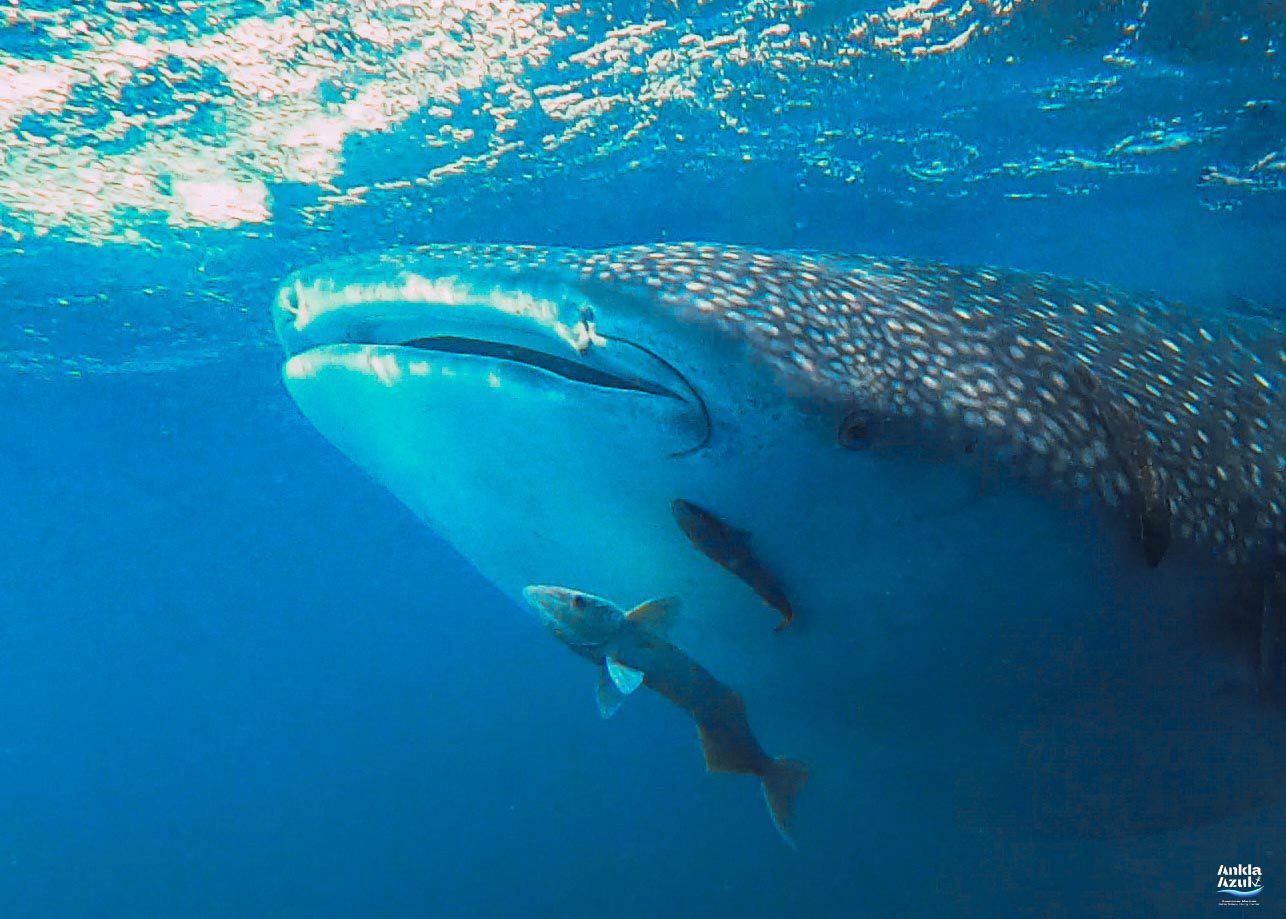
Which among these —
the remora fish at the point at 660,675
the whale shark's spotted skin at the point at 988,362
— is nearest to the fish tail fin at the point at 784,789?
the remora fish at the point at 660,675

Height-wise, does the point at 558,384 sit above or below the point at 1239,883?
above

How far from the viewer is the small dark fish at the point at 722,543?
2660mm

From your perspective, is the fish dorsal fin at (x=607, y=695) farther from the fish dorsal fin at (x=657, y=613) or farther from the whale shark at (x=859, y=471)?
the fish dorsal fin at (x=657, y=613)

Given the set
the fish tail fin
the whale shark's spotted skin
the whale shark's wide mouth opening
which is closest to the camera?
the whale shark's wide mouth opening

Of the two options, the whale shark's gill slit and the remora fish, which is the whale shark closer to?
the whale shark's gill slit

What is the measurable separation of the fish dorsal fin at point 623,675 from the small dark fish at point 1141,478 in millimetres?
1748

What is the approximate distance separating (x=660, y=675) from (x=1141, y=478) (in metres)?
1.80

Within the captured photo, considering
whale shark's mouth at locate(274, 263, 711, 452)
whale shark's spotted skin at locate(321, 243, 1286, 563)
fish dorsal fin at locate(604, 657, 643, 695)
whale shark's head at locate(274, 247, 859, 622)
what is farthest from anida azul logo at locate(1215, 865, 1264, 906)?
whale shark's mouth at locate(274, 263, 711, 452)

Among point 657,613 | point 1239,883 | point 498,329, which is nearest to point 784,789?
point 657,613

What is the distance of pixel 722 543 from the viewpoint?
2.70 metres

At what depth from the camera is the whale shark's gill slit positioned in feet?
8.34

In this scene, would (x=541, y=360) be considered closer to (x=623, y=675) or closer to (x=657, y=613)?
(x=657, y=613)

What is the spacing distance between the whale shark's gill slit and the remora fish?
77cm

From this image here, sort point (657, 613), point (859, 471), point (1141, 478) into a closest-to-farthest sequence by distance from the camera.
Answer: point (859, 471), point (1141, 478), point (657, 613)
